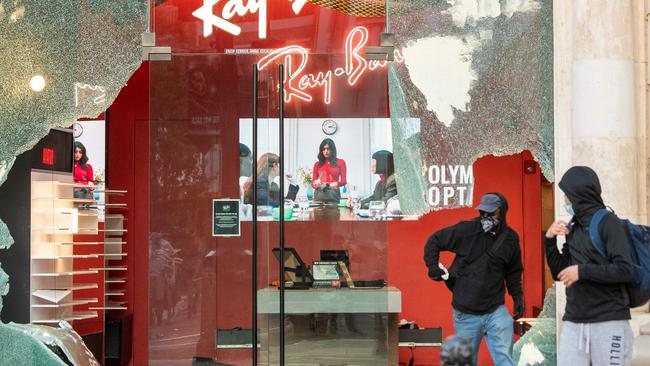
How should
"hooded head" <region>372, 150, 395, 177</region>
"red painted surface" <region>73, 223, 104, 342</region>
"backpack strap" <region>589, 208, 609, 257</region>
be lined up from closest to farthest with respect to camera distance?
"backpack strap" <region>589, 208, 609, 257</region> → "hooded head" <region>372, 150, 395, 177</region> → "red painted surface" <region>73, 223, 104, 342</region>

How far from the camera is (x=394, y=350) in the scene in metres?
8.20

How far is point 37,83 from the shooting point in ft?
26.8

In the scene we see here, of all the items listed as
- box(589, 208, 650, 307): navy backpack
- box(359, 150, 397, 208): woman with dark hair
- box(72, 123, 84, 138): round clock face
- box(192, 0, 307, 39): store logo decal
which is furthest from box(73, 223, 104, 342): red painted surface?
box(589, 208, 650, 307): navy backpack

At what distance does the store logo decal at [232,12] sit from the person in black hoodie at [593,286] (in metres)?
3.43

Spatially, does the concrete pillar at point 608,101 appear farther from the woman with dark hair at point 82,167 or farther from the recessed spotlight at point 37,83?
the woman with dark hair at point 82,167

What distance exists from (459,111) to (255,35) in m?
1.78

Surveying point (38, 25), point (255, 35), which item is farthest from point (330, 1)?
point (38, 25)

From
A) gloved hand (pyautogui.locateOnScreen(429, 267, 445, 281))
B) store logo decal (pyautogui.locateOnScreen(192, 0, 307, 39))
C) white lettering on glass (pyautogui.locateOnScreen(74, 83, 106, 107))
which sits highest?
store logo decal (pyautogui.locateOnScreen(192, 0, 307, 39))

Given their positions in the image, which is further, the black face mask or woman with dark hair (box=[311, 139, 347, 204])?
woman with dark hair (box=[311, 139, 347, 204])

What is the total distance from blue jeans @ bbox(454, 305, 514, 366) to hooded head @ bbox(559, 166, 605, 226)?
157 centimetres

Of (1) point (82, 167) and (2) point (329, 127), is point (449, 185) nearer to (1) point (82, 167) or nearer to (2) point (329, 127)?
(2) point (329, 127)

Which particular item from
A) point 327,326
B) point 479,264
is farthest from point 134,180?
point 479,264

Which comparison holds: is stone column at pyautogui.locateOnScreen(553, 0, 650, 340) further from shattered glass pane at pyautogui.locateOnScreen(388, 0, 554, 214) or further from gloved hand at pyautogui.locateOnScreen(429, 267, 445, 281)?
gloved hand at pyautogui.locateOnScreen(429, 267, 445, 281)

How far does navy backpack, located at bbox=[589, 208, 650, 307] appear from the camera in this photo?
18.0 ft
